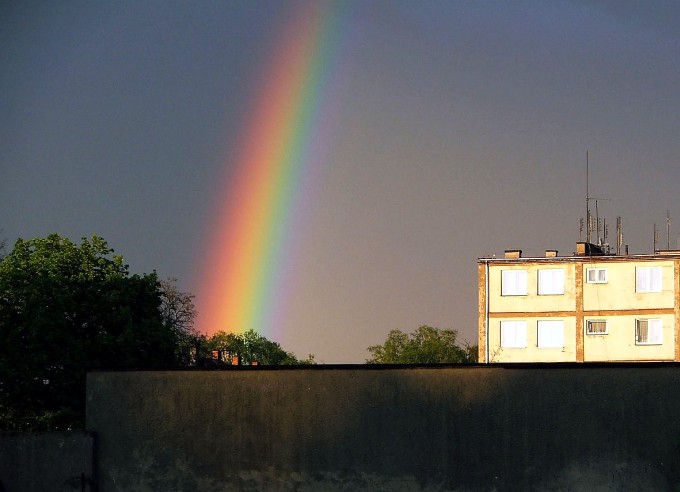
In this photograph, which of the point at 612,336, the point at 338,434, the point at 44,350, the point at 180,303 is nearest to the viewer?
the point at 338,434

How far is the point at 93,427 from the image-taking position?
32125 mm

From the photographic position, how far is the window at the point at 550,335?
3895 inches

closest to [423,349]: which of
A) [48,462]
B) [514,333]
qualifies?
[514,333]

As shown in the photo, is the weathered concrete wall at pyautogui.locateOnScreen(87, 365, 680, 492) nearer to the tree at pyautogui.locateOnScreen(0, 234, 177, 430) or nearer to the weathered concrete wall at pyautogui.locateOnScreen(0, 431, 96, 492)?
the weathered concrete wall at pyautogui.locateOnScreen(0, 431, 96, 492)

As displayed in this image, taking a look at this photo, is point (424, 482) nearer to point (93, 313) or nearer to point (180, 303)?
point (93, 313)

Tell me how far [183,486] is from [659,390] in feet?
39.8

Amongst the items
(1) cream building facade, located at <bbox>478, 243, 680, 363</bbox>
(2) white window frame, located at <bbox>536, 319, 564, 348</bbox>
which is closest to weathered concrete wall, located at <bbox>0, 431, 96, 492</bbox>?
(1) cream building facade, located at <bbox>478, 243, 680, 363</bbox>

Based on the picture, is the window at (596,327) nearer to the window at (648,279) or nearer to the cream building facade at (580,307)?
the cream building facade at (580,307)

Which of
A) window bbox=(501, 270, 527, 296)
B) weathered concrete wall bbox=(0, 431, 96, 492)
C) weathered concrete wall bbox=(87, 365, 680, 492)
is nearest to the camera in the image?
weathered concrete wall bbox=(87, 365, 680, 492)

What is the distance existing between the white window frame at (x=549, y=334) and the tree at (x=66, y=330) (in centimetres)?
4891

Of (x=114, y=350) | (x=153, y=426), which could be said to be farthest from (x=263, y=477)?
(x=114, y=350)

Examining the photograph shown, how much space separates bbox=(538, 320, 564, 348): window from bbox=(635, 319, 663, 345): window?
6.04 metres

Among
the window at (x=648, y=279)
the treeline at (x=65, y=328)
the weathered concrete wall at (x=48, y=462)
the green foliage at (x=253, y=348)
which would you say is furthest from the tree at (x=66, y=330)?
the green foliage at (x=253, y=348)

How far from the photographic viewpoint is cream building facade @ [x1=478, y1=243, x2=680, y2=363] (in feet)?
315
